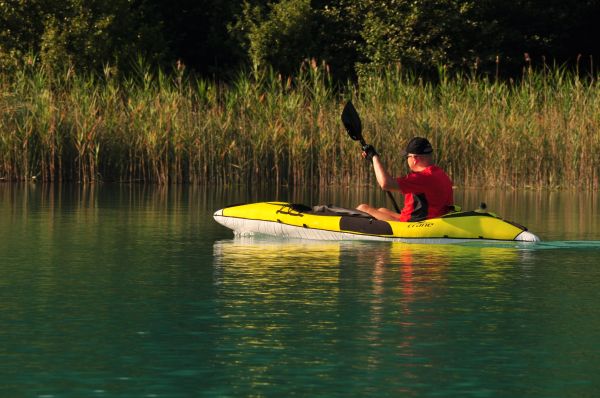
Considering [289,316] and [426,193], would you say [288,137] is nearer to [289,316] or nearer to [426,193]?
[426,193]

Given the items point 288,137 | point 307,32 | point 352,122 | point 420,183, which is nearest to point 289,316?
point 420,183

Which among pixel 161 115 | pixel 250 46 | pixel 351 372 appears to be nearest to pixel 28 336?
pixel 351 372

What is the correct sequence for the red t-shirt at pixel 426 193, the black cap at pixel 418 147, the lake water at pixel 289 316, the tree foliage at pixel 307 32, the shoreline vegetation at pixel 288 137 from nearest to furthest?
the lake water at pixel 289 316 < the red t-shirt at pixel 426 193 < the black cap at pixel 418 147 < the shoreline vegetation at pixel 288 137 < the tree foliage at pixel 307 32

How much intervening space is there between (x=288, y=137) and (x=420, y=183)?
34.5 feet

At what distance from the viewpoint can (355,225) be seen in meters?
14.5

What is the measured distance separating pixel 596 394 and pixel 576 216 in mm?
11169

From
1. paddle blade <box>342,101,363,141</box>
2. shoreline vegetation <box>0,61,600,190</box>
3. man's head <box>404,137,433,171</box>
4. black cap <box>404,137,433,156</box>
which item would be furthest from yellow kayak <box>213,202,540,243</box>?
shoreline vegetation <box>0,61,600,190</box>

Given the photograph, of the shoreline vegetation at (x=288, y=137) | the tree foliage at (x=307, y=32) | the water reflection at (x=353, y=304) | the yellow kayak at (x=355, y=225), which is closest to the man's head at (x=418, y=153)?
the yellow kayak at (x=355, y=225)

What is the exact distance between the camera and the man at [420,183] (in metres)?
13.8

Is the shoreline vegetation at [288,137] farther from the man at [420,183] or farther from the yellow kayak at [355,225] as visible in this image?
the man at [420,183]

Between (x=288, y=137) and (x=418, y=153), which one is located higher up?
(x=288, y=137)

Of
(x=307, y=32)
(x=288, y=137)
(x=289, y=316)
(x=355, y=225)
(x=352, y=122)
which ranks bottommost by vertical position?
(x=289, y=316)

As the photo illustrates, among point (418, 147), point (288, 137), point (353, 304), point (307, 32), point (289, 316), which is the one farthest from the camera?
point (307, 32)

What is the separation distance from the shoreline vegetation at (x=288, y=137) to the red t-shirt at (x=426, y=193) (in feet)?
30.3
